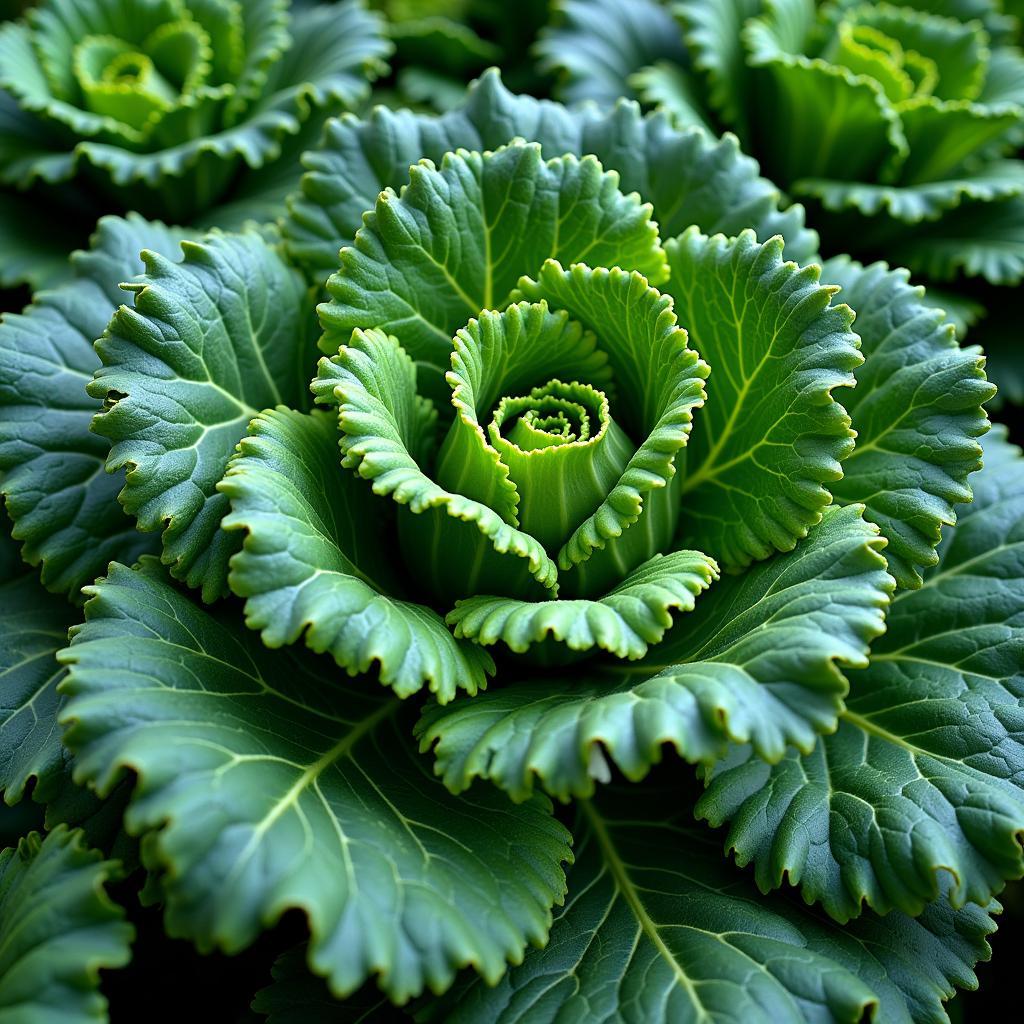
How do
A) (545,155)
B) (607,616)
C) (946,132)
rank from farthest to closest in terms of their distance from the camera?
(946,132)
(545,155)
(607,616)

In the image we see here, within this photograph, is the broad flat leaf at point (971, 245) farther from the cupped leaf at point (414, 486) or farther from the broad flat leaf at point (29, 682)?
the broad flat leaf at point (29, 682)

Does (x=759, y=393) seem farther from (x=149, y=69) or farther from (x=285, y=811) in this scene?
(x=149, y=69)

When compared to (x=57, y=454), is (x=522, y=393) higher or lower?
higher

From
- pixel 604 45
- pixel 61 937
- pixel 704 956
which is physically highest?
pixel 604 45

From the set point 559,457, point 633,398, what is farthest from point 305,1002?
point 633,398

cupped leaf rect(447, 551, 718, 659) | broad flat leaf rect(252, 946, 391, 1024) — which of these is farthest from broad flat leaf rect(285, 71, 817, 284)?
broad flat leaf rect(252, 946, 391, 1024)

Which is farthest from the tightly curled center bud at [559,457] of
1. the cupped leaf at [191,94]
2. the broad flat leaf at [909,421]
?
the cupped leaf at [191,94]

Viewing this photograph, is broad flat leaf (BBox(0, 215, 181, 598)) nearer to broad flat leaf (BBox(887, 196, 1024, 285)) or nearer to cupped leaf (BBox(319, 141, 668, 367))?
cupped leaf (BBox(319, 141, 668, 367))

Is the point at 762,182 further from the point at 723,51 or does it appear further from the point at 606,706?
the point at 606,706
